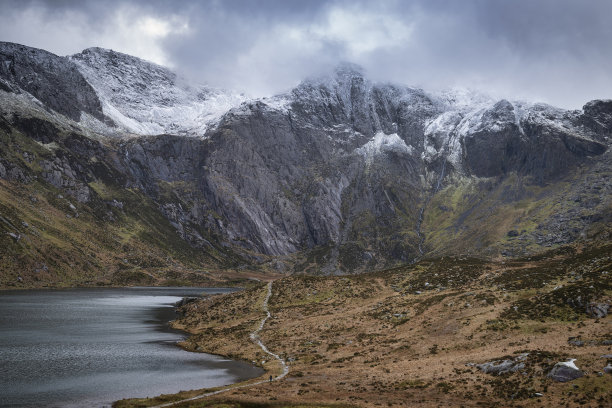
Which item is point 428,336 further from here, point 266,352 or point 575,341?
point 266,352

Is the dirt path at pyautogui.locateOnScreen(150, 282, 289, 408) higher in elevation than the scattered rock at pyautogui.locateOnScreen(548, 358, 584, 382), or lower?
lower

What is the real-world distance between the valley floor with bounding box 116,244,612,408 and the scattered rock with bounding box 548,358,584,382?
0.84 metres

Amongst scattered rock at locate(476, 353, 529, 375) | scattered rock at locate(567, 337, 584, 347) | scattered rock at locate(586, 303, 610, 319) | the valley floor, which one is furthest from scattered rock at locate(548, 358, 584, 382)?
scattered rock at locate(586, 303, 610, 319)

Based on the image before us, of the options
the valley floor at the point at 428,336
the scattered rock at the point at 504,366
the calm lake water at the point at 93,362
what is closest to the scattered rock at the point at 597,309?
the valley floor at the point at 428,336

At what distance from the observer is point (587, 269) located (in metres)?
79.4

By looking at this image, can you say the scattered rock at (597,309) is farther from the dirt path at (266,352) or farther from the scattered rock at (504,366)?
the dirt path at (266,352)

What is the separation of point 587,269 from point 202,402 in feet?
230

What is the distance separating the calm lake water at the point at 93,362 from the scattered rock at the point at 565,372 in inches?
1630

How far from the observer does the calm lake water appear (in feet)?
183

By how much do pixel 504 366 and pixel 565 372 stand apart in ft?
23.8

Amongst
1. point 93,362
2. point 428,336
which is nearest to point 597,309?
point 428,336

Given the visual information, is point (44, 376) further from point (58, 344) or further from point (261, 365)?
point (261, 365)

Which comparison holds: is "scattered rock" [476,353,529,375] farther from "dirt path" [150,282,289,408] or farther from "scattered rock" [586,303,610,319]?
"dirt path" [150,282,289,408]

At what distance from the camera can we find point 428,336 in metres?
72.2
